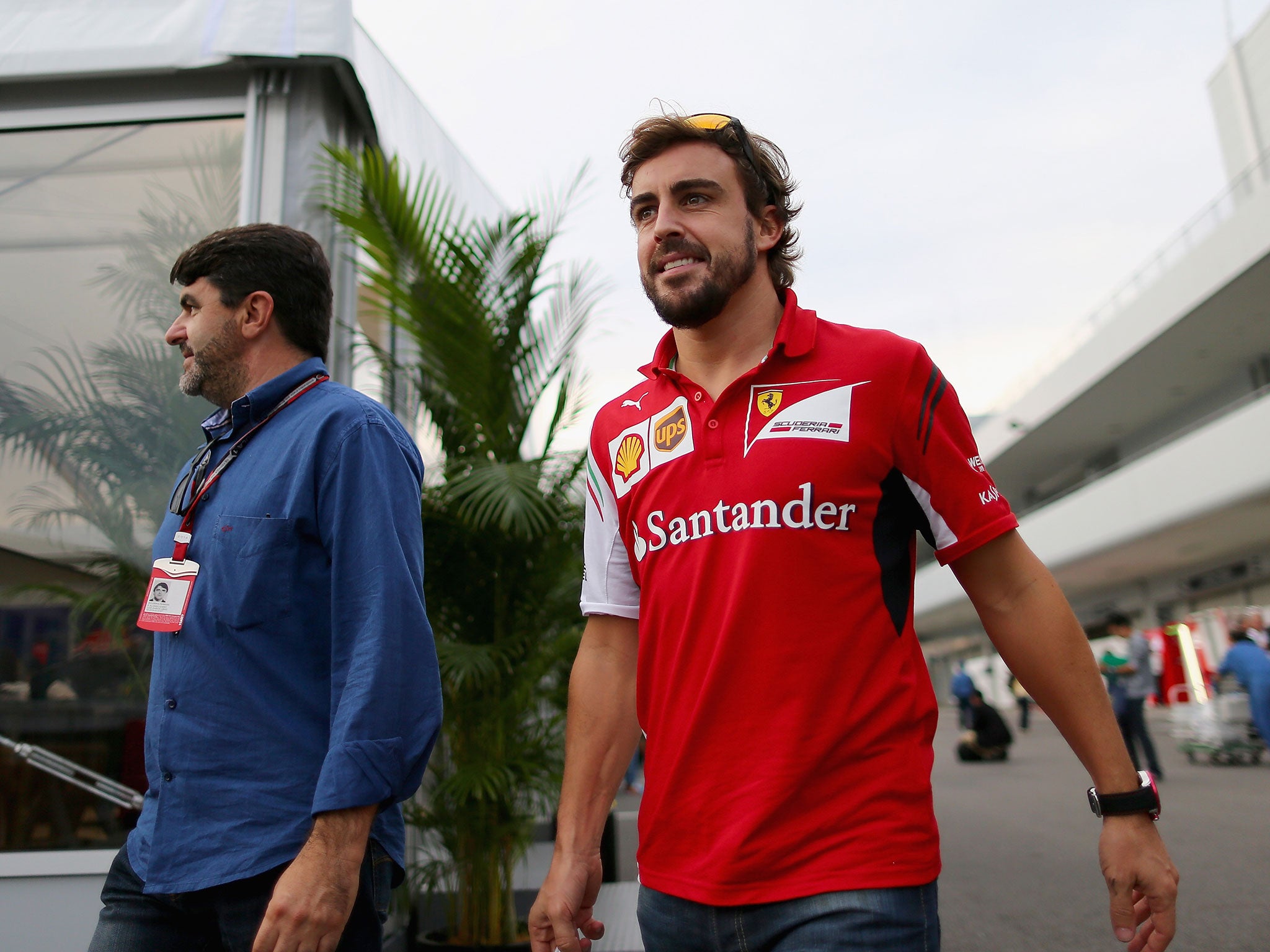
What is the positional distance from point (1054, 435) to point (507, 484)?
3191 centimetres

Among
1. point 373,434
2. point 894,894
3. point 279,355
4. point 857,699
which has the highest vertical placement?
point 279,355

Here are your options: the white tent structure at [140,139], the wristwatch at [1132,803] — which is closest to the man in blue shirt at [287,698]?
the wristwatch at [1132,803]

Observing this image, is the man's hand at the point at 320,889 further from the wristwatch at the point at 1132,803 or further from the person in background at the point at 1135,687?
the person in background at the point at 1135,687

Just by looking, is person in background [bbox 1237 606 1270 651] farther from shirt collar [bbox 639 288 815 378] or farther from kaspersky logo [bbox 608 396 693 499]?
kaspersky logo [bbox 608 396 693 499]

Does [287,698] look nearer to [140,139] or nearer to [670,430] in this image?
[670,430]

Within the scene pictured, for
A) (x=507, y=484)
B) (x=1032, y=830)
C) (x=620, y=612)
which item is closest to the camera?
(x=620, y=612)

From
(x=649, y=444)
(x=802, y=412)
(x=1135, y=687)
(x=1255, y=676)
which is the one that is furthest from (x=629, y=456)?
(x=1135, y=687)

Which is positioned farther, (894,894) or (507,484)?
(507,484)

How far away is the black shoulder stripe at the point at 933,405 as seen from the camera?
152 cm

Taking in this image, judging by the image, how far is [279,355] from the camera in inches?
74.2

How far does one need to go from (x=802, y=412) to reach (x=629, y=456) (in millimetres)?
324

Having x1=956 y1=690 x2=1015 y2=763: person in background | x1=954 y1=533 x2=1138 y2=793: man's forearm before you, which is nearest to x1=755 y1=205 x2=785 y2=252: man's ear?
x1=954 y1=533 x2=1138 y2=793: man's forearm

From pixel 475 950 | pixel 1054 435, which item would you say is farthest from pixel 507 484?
pixel 1054 435

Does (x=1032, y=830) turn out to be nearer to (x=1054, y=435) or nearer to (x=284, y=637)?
(x=284, y=637)
